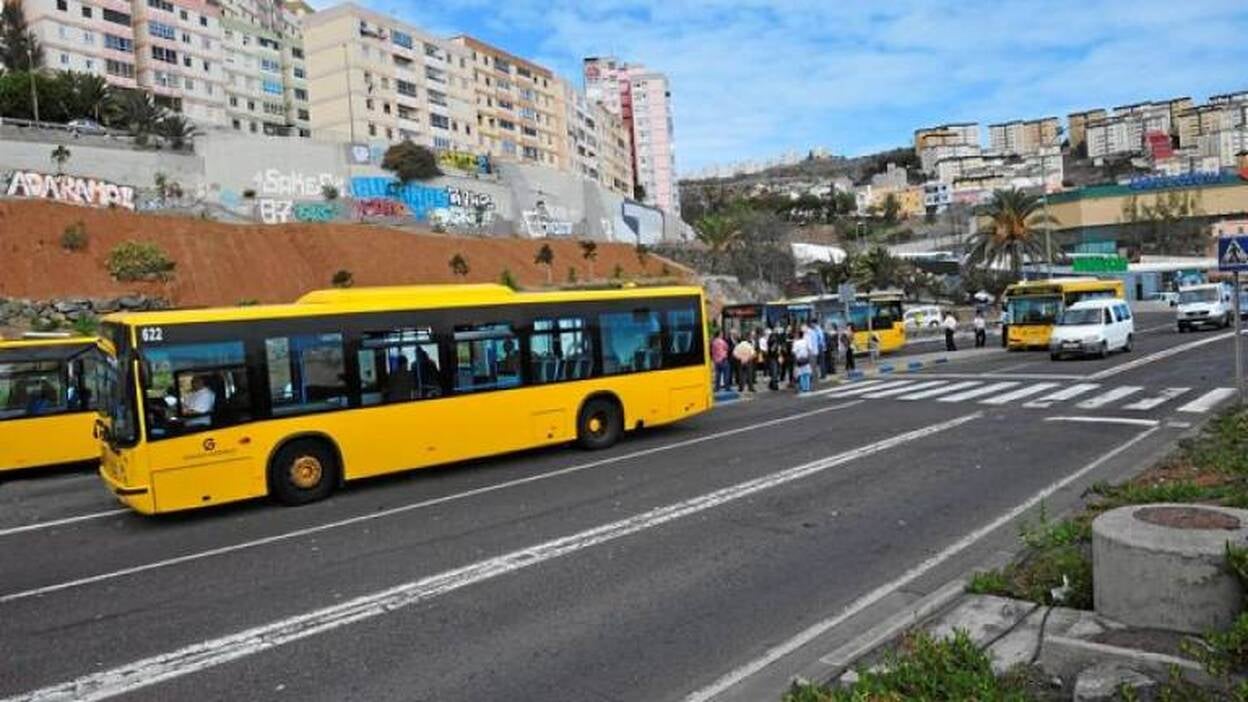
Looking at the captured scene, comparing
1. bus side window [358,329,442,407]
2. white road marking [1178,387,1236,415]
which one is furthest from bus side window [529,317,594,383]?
white road marking [1178,387,1236,415]

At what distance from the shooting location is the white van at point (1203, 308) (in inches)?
1478

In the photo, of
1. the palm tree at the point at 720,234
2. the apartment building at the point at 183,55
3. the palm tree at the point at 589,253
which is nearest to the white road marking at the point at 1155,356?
the palm tree at the point at 589,253

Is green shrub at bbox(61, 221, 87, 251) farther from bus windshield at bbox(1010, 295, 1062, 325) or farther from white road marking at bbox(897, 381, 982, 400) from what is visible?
white road marking at bbox(897, 381, 982, 400)

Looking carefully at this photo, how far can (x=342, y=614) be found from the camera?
6953 millimetres

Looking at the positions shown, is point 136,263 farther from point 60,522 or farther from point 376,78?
point 376,78

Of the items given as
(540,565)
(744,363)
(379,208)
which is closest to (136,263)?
(379,208)

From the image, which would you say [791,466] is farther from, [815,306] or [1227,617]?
[815,306]

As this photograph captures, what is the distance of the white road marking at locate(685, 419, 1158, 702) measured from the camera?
539cm

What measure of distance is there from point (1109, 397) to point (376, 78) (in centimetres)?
8789

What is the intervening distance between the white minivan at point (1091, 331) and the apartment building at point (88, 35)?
8065cm

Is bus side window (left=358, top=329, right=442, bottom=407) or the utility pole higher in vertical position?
the utility pole

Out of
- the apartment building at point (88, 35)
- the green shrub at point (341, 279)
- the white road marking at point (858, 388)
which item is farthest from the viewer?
the apartment building at point (88, 35)

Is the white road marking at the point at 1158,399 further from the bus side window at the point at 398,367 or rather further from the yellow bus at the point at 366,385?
the bus side window at the point at 398,367

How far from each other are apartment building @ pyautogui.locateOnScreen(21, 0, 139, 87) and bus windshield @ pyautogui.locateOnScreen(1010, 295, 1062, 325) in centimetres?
7780
